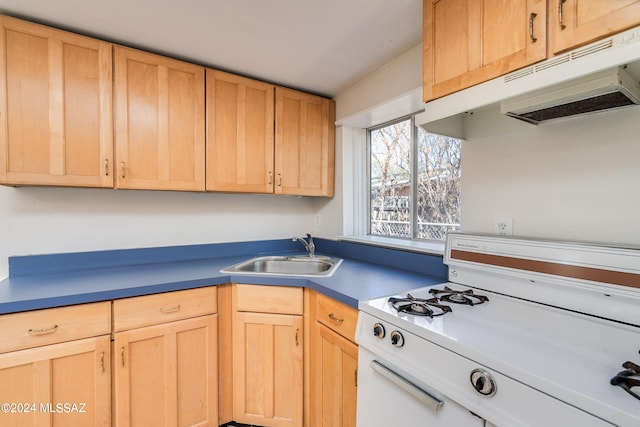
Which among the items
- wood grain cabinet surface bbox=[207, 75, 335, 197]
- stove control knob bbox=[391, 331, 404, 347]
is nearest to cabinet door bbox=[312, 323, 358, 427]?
stove control knob bbox=[391, 331, 404, 347]

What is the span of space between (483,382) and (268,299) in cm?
112

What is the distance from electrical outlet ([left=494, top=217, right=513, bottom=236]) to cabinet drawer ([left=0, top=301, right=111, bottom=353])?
182cm

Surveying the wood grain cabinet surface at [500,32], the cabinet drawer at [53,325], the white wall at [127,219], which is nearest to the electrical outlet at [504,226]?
the wood grain cabinet surface at [500,32]

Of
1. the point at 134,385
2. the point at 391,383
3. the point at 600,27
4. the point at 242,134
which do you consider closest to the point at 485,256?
the point at 391,383

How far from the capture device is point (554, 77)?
0.84 meters

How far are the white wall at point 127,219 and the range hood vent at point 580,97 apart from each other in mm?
1815

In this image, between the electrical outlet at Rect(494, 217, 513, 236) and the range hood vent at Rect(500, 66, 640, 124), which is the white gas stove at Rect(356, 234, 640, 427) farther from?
the range hood vent at Rect(500, 66, 640, 124)

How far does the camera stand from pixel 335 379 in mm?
1348

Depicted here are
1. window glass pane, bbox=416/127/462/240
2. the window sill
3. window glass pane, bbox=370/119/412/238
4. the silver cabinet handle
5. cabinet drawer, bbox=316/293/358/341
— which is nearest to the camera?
the silver cabinet handle

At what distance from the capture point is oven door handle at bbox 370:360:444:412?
32.0 inches

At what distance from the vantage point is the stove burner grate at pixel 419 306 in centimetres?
98

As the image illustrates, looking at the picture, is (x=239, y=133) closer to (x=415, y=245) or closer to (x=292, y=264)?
(x=292, y=264)

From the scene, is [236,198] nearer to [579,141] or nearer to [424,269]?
[424,269]

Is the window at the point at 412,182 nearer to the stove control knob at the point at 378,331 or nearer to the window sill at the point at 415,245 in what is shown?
the window sill at the point at 415,245
